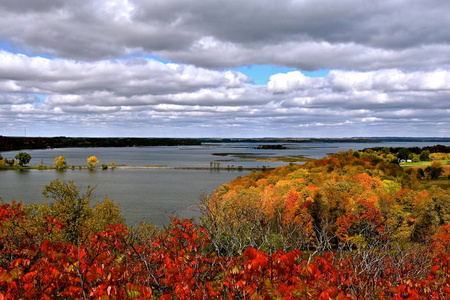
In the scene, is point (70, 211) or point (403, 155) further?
point (403, 155)

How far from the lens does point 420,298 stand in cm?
874

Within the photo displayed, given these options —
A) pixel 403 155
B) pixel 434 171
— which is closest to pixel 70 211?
pixel 434 171

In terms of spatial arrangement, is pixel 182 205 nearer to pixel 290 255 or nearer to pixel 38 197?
pixel 38 197

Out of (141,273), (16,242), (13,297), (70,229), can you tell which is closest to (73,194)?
(70,229)

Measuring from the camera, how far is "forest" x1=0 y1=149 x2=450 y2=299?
27.9ft

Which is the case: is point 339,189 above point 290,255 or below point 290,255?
below

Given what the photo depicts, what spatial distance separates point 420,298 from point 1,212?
18305 millimetres

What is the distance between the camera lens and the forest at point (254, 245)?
27.9 feet

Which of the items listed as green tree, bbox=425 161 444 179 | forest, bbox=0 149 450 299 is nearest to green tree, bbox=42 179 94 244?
forest, bbox=0 149 450 299

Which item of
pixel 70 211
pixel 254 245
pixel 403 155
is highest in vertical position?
pixel 403 155

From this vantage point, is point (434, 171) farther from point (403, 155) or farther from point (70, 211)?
point (70, 211)

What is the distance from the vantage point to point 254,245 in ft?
68.1

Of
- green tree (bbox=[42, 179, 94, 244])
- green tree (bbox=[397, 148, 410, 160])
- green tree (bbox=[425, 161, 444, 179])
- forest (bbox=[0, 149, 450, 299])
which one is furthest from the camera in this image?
green tree (bbox=[397, 148, 410, 160])

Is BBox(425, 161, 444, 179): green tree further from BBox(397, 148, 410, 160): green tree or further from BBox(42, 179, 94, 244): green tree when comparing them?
BBox(42, 179, 94, 244): green tree
